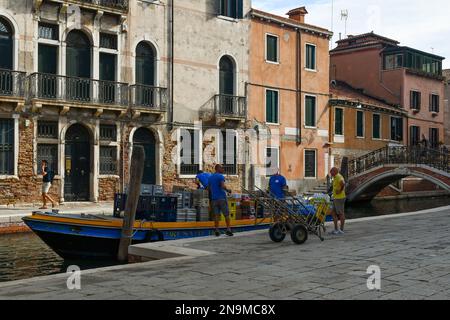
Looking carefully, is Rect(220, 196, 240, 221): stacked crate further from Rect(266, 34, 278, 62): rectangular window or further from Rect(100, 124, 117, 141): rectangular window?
Rect(266, 34, 278, 62): rectangular window

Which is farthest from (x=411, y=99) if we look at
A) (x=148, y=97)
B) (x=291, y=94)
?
(x=148, y=97)

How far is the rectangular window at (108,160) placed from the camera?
21453 millimetres

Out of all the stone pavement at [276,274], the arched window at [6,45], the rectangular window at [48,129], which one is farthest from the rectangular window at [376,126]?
the stone pavement at [276,274]

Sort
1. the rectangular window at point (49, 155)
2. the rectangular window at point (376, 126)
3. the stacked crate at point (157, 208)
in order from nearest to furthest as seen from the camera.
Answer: the stacked crate at point (157, 208), the rectangular window at point (49, 155), the rectangular window at point (376, 126)

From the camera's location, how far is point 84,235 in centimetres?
1248

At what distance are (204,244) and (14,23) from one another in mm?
12447

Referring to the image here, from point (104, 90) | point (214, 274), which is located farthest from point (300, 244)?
point (104, 90)

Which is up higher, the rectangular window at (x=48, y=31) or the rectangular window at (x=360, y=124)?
the rectangular window at (x=48, y=31)

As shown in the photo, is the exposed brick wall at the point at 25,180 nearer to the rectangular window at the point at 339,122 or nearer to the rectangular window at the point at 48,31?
the rectangular window at the point at 48,31

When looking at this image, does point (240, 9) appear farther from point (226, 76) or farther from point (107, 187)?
point (107, 187)

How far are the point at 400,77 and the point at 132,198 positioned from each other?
29.7 m

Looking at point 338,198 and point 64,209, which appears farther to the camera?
point 64,209

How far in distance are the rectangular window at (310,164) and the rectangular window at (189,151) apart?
746 cm

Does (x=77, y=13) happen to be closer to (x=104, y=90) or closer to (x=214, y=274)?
(x=104, y=90)
